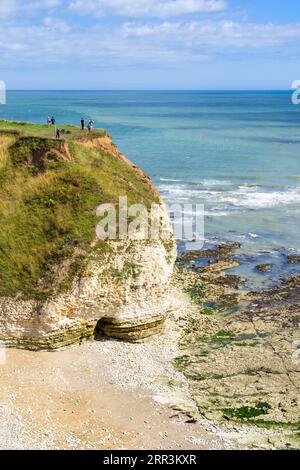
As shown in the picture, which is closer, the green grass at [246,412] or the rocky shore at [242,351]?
the green grass at [246,412]

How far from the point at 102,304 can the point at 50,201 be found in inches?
244

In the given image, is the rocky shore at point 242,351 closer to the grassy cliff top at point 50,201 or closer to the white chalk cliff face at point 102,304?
the white chalk cliff face at point 102,304

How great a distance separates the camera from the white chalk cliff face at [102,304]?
2627cm

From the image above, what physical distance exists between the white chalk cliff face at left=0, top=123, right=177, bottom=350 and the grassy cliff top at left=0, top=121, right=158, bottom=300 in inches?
16.3

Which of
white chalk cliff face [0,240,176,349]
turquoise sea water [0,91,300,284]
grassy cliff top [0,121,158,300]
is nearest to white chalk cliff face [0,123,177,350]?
white chalk cliff face [0,240,176,349]

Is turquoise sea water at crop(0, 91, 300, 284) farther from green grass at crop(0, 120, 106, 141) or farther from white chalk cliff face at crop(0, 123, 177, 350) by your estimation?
green grass at crop(0, 120, 106, 141)

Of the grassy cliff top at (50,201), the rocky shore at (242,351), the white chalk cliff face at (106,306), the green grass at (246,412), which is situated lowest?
the green grass at (246,412)

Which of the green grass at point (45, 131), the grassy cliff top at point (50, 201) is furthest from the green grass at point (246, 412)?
the green grass at point (45, 131)

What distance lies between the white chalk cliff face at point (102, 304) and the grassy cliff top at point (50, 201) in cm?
41

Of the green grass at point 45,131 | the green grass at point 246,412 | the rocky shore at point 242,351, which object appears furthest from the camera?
the green grass at point 45,131

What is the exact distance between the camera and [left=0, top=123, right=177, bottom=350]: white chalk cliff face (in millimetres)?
26266

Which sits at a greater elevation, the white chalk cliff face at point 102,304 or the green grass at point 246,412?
the white chalk cliff face at point 102,304

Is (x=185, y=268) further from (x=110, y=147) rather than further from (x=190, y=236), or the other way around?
(x=110, y=147)
